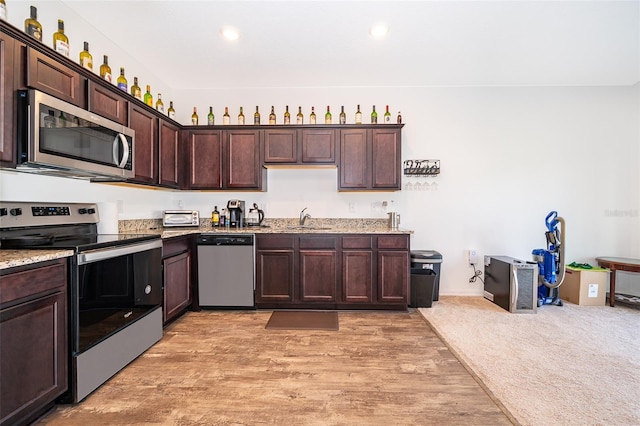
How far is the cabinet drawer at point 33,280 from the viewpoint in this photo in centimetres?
139

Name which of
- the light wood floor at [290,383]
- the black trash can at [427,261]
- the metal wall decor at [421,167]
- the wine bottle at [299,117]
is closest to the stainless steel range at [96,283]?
the light wood floor at [290,383]

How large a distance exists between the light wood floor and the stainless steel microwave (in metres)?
1.52

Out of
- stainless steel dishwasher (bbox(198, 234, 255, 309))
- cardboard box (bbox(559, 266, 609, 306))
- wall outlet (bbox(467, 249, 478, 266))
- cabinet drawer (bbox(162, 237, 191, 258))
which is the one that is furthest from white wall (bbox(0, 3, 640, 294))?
cabinet drawer (bbox(162, 237, 191, 258))

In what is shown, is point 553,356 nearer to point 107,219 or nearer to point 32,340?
point 32,340

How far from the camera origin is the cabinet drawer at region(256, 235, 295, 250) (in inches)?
133

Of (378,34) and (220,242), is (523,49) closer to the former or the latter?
(378,34)

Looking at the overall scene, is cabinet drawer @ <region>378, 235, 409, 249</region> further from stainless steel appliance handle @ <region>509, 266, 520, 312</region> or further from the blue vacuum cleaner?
the blue vacuum cleaner

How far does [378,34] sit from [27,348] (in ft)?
11.3

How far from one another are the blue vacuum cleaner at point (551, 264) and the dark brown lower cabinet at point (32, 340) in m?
4.69

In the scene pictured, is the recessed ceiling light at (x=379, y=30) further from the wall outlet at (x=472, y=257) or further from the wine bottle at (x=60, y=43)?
the wall outlet at (x=472, y=257)

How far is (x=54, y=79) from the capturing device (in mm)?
1932

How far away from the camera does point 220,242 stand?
332 centimetres

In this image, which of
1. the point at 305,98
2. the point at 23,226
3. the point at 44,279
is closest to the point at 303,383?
the point at 44,279

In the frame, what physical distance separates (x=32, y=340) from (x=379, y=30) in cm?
340
